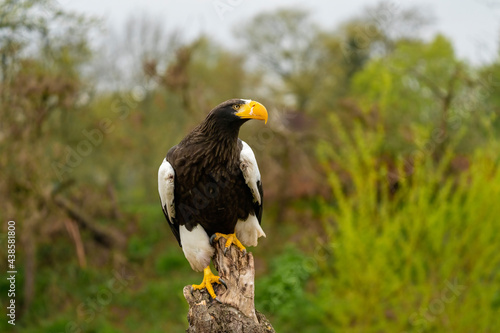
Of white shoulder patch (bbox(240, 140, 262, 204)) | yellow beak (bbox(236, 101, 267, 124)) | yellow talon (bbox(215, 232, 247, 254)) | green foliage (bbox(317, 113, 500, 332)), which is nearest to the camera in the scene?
yellow beak (bbox(236, 101, 267, 124))

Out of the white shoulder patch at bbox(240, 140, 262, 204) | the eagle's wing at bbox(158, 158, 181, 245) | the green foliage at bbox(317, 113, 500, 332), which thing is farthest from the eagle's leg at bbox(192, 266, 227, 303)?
the green foliage at bbox(317, 113, 500, 332)

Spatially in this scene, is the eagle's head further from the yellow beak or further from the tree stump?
the tree stump

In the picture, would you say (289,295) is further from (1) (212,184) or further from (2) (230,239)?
(1) (212,184)

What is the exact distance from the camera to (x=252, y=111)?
291 centimetres

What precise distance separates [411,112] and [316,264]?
6.33m

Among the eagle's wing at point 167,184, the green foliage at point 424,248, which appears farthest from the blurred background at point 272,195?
the eagle's wing at point 167,184

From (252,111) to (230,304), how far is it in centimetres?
133

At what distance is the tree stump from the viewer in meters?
2.92

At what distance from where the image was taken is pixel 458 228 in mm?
5914

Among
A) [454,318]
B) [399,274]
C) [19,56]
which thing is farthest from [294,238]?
[19,56]

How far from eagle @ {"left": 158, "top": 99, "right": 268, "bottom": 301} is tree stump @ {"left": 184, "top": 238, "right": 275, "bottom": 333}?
6 centimetres

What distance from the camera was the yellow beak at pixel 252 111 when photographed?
9.55 ft

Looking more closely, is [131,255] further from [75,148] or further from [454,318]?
[454,318]

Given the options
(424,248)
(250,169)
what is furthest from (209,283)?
(424,248)
